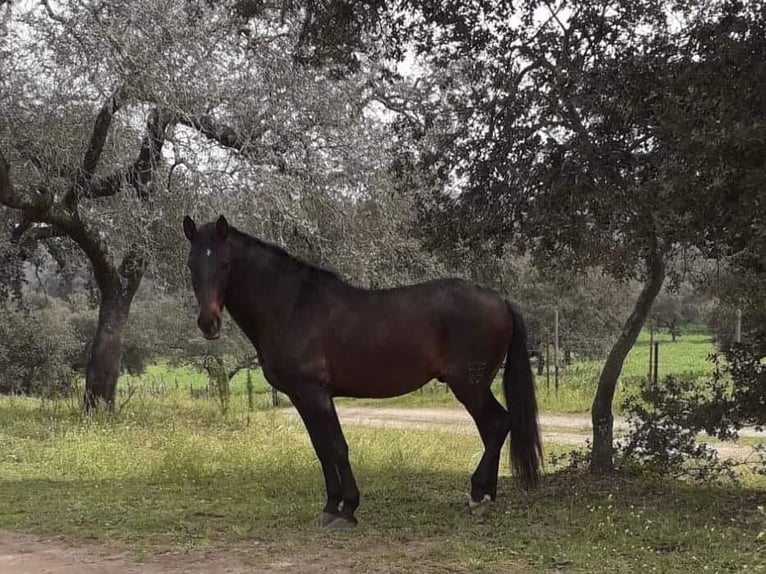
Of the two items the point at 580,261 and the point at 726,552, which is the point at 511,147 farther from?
the point at 726,552

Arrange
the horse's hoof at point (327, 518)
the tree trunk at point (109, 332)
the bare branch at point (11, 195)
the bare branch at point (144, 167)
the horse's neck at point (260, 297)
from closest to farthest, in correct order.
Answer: the horse's hoof at point (327, 518) → the horse's neck at point (260, 297) → the bare branch at point (11, 195) → the bare branch at point (144, 167) → the tree trunk at point (109, 332)

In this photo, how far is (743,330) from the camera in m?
6.54

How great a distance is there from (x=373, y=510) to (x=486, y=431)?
1.12 metres

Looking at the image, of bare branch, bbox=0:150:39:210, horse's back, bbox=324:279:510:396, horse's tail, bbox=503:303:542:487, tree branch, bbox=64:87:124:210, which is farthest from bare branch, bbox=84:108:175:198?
horse's tail, bbox=503:303:542:487

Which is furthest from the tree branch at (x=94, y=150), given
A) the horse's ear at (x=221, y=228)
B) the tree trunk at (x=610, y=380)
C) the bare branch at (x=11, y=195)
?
the tree trunk at (x=610, y=380)

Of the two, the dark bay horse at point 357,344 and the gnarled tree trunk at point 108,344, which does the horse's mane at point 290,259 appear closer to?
the dark bay horse at point 357,344

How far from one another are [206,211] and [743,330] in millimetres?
6646

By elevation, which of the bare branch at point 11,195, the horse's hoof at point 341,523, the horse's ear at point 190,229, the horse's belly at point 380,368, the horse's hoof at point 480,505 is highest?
the bare branch at point 11,195

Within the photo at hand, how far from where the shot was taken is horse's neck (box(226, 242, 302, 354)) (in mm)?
5746

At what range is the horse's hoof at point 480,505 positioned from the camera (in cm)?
582

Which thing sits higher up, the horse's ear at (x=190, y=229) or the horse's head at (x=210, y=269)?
the horse's ear at (x=190, y=229)

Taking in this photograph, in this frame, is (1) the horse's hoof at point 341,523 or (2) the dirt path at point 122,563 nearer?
(2) the dirt path at point 122,563

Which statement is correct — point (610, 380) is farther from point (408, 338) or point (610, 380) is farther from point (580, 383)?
point (580, 383)

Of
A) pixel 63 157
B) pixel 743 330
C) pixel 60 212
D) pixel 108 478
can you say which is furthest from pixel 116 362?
pixel 743 330
